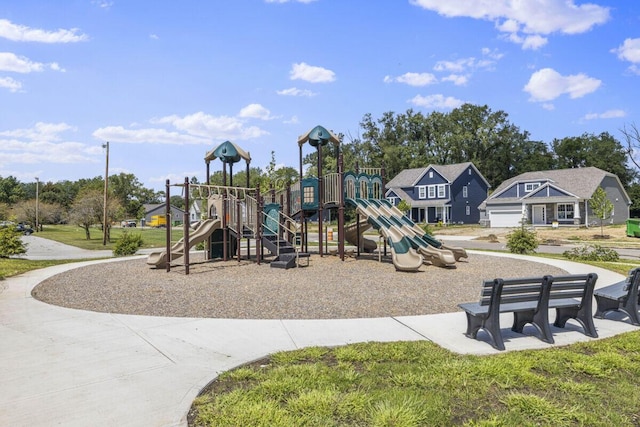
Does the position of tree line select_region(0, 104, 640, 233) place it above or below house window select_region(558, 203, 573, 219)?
above

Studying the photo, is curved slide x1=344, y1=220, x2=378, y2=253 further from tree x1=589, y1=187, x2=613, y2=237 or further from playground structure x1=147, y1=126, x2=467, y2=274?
tree x1=589, y1=187, x2=613, y2=237

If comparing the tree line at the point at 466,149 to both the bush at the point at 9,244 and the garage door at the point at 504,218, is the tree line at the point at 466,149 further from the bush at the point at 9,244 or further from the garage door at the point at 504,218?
the bush at the point at 9,244

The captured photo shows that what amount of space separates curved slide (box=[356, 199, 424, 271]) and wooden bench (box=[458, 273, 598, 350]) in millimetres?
6030

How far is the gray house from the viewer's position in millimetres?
42156

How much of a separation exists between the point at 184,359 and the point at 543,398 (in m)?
3.80

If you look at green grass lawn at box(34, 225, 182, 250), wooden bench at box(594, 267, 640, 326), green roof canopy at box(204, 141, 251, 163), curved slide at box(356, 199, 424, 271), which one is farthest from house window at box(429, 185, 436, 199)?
wooden bench at box(594, 267, 640, 326)

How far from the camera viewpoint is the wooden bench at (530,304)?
5305mm

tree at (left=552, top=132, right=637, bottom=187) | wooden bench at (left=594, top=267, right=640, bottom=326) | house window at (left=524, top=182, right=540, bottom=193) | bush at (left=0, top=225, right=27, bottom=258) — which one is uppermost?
tree at (left=552, top=132, right=637, bottom=187)

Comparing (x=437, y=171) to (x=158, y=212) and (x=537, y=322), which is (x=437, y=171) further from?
(x=158, y=212)

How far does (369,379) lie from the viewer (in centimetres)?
420

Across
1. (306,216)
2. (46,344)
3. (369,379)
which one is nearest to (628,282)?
(369,379)

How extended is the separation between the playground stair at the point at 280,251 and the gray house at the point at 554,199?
33.1 metres

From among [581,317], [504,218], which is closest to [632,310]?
→ [581,317]

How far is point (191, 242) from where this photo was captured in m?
13.4
